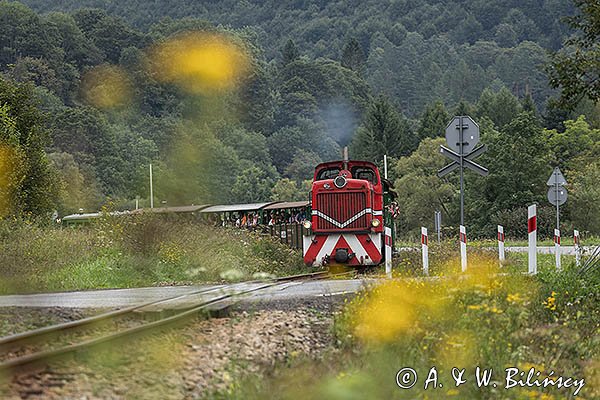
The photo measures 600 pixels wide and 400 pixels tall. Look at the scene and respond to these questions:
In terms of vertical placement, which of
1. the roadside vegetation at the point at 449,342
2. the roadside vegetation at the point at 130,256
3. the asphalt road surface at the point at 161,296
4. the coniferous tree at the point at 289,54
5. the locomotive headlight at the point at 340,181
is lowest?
the roadside vegetation at the point at 449,342

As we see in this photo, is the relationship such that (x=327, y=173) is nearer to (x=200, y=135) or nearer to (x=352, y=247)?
(x=352, y=247)

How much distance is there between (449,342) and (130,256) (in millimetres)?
14945

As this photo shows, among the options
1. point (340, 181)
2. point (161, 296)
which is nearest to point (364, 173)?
point (340, 181)

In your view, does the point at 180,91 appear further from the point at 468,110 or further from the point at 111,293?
the point at 111,293

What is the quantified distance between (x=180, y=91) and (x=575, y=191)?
108 feet

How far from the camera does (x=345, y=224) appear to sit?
25.3 metres

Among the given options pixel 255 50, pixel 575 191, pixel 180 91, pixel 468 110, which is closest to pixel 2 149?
pixel 575 191

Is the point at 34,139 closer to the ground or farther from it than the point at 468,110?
closer to the ground

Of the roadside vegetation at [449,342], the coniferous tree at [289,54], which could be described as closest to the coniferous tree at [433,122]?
the coniferous tree at [289,54]

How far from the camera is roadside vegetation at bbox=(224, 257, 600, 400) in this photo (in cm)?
823

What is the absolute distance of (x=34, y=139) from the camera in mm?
50344

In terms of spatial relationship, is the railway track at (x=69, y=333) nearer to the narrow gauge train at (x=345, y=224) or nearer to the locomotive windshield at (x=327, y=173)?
the narrow gauge train at (x=345, y=224)

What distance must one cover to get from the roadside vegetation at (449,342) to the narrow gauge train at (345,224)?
11145 mm

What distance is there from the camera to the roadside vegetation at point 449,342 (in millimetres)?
8234
